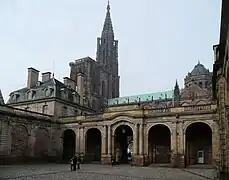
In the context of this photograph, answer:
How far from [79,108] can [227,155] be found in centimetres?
3548

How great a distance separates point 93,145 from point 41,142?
27.0 feet

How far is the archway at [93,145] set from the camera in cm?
4159

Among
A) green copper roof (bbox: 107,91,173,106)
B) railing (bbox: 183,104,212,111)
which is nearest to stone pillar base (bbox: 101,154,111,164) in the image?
railing (bbox: 183,104,212,111)

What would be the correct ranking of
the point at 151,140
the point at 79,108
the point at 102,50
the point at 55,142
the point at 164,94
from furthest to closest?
the point at 102,50
the point at 164,94
the point at 79,108
the point at 55,142
the point at 151,140

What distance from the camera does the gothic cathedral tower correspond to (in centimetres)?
8844

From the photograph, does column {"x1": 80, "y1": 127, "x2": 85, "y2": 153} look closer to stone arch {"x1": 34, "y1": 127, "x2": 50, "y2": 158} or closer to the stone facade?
the stone facade

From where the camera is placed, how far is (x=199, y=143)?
3647cm

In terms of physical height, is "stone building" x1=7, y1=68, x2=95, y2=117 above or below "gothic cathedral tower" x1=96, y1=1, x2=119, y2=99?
below

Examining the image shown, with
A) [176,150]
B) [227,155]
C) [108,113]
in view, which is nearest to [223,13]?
[227,155]

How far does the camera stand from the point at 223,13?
11.0 metres

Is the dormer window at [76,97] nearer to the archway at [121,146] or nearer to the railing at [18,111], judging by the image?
the railing at [18,111]

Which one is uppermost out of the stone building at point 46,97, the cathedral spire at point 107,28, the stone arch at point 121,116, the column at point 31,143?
the cathedral spire at point 107,28

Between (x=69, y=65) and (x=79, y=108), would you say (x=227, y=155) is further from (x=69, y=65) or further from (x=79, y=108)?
(x=69, y=65)

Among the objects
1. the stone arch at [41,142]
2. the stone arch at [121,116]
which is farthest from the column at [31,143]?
the stone arch at [121,116]
